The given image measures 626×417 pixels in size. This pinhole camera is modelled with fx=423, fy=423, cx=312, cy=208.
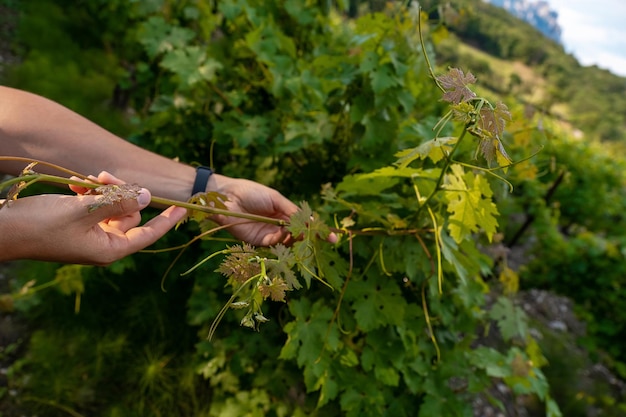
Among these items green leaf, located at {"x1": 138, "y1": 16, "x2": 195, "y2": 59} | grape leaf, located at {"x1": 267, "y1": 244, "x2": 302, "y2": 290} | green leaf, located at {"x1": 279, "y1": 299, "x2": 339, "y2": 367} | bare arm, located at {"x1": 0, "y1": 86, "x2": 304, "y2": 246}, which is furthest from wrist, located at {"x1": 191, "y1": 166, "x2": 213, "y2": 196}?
green leaf, located at {"x1": 138, "y1": 16, "x2": 195, "y2": 59}

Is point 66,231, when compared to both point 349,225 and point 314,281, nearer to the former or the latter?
point 349,225

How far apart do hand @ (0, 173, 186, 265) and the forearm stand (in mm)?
359

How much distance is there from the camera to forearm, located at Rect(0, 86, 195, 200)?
4.01 ft

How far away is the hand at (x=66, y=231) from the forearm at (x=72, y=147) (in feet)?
1.18

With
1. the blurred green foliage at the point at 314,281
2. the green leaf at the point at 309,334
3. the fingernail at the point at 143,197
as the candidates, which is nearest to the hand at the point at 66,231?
the fingernail at the point at 143,197

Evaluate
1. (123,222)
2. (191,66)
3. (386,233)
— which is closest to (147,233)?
(123,222)

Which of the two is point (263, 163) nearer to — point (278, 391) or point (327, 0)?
point (327, 0)

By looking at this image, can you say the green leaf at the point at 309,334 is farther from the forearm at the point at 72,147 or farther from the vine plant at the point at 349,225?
the forearm at the point at 72,147

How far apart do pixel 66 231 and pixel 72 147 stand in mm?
511

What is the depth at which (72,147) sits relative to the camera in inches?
51.0

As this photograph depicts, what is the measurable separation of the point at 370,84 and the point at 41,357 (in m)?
2.17

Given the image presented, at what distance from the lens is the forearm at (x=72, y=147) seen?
1.22m

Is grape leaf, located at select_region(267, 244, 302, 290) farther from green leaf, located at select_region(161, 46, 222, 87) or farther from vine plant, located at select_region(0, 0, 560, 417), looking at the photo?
green leaf, located at select_region(161, 46, 222, 87)

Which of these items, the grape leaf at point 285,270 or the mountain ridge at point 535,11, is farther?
the mountain ridge at point 535,11
